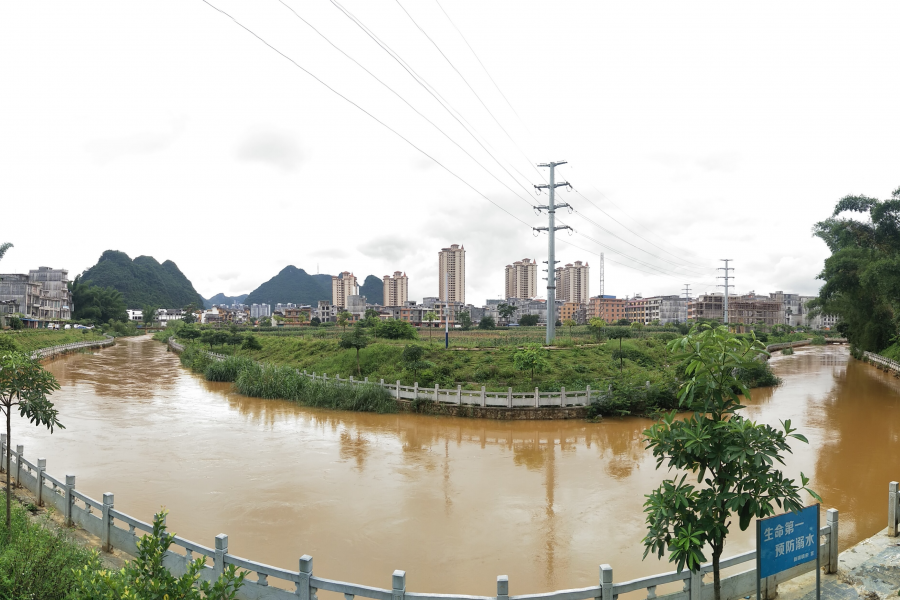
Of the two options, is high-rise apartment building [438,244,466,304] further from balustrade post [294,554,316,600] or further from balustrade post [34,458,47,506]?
balustrade post [294,554,316,600]

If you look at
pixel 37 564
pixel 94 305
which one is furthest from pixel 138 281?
pixel 37 564

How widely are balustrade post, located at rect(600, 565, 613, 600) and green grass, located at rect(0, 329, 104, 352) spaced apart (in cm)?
4620

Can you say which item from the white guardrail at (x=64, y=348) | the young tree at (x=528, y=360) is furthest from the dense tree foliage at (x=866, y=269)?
the white guardrail at (x=64, y=348)

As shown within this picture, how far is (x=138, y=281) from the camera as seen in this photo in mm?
135875

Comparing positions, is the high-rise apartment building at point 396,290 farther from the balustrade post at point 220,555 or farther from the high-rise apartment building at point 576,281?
the balustrade post at point 220,555

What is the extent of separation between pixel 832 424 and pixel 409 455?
614 inches

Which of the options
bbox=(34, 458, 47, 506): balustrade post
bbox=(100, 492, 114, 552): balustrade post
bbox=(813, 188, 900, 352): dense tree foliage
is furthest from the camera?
bbox=(813, 188, 900, 352): dense tree foliage

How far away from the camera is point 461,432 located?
637 inches

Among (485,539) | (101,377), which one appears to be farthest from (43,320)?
(485,539)

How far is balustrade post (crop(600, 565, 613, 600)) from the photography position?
16.5 ft

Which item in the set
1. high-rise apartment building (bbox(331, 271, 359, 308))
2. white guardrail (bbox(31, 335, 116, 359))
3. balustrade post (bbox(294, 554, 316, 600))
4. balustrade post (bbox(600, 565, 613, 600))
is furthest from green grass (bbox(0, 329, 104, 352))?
high-rise apartment building (bbox(331, 271, 359, 308))

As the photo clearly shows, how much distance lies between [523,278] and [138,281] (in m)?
109

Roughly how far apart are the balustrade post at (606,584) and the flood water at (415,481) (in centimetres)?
202

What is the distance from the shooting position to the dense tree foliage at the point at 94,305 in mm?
83875
